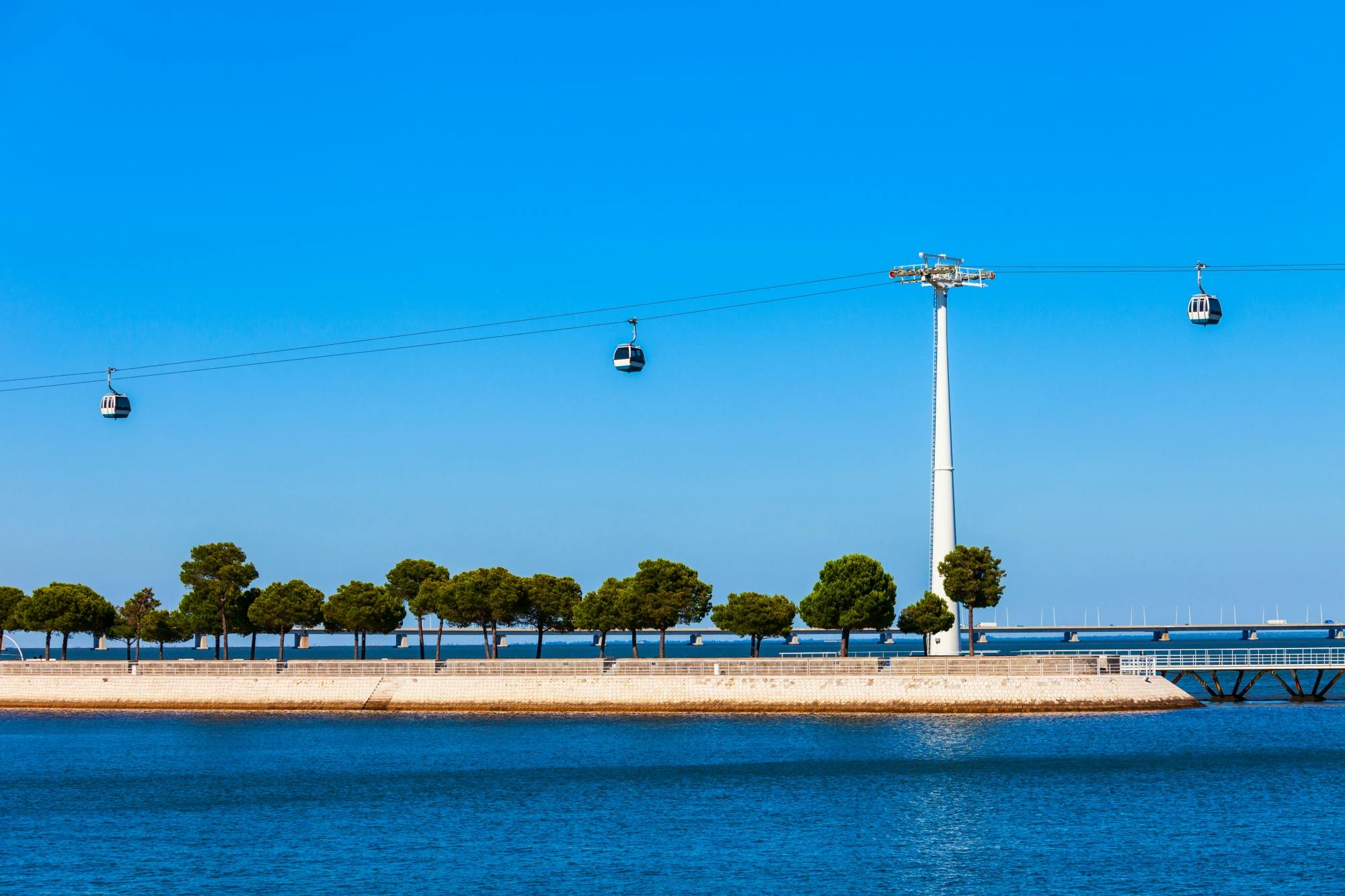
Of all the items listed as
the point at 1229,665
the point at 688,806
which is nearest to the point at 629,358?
the point at 688,806

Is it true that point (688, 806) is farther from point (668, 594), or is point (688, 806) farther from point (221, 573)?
point (221, 573)

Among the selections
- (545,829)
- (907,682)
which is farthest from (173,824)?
(907,682)

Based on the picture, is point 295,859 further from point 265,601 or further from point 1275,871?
point 265,601

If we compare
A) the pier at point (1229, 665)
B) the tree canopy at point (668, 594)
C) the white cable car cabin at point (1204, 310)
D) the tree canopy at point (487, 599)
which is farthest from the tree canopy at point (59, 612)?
the white cable car cabin at point (1204, 310)

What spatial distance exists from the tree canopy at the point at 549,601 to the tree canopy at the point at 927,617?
2359 cm

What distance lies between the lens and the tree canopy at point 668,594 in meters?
94.9

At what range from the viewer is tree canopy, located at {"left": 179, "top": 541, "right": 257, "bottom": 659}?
105500 mm

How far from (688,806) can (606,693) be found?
31.1m

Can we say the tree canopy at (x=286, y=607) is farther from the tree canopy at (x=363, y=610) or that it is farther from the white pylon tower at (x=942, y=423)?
the white pylon tower at (x=942, y=423)

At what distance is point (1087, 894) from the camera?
3888 cm

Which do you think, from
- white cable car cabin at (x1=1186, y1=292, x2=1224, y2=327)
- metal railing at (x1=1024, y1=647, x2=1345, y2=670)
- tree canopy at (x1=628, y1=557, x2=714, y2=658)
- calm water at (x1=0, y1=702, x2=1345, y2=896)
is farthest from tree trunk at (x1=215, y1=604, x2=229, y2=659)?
white cable car cabin at (x1=1186, y1=292, x2=1224, y2=327)

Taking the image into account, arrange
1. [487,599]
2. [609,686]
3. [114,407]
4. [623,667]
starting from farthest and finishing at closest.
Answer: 1. [487,599]
2. [623,667]
3. [609,686]
4. [114,407]

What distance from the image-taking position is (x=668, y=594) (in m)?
95.2

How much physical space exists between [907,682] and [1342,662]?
3336 centimetres
